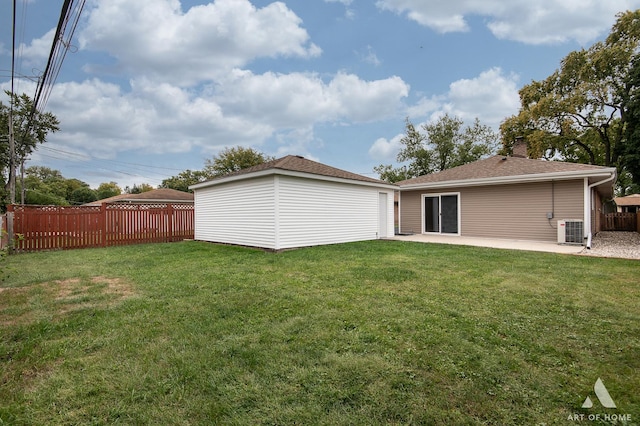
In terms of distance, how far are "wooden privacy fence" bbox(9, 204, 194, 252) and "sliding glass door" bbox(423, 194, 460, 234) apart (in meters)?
10.2

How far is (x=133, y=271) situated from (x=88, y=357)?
3.94m

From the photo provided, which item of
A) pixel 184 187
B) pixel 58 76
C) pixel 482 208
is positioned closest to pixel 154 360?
pixel 58 76

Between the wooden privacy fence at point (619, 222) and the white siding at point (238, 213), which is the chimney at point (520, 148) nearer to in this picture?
the wooden privacy fence at point (619, 222)

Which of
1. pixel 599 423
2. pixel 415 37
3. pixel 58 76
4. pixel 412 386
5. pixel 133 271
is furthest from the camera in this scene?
pixel 415 37

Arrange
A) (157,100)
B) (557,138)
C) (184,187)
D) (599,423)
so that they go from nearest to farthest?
(599,423) < (157,100) < (557,138) < (184,187)

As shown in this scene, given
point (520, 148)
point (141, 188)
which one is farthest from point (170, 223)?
point (141, 188)

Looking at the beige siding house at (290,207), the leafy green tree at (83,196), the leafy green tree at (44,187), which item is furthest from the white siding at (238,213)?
the leafy green tree at (83,196)

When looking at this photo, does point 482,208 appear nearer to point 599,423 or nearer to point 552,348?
point 552,348

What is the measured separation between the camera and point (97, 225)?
10.7m

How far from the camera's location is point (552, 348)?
8.54 ft

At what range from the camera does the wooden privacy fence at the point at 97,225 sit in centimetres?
952

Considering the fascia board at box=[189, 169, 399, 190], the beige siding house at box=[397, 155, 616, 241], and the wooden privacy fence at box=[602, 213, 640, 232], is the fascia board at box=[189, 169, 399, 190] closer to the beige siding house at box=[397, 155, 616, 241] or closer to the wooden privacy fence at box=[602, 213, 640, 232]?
the beige siding house at box=[397, 155, 616, 241]

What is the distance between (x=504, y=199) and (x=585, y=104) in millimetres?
14893

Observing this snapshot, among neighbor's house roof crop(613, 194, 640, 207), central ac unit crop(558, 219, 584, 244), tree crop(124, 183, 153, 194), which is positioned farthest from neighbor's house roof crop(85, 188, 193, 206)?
tree crop(124, 183, 153, 194)
